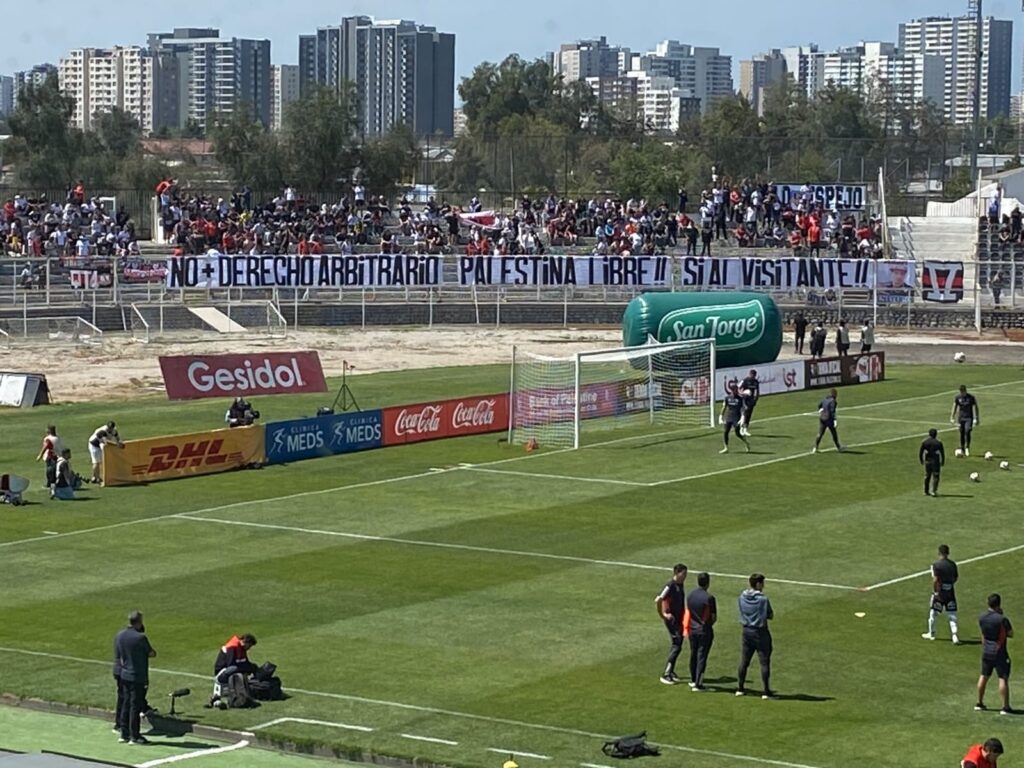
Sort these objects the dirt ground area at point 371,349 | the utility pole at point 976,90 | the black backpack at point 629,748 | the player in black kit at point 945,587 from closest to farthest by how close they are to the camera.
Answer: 1. the black backpack at point 629,748
2. the player in black kit at point 945,587
3. the dirt ground area at point 371,349
4. the utility pole at point 976,90

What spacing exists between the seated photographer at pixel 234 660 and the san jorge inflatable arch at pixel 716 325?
36.6 meters

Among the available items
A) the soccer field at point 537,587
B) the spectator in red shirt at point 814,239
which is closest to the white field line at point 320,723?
the soccer field at point 537,587

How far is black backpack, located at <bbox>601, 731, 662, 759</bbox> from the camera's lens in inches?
865

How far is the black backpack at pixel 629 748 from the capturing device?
21969 mm

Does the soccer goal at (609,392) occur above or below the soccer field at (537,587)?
above

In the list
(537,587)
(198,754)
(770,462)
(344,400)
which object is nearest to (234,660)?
(198,754)

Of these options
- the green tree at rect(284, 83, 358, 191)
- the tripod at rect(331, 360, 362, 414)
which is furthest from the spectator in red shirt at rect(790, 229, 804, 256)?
the tripod at rect(331, 360, 362, 414)

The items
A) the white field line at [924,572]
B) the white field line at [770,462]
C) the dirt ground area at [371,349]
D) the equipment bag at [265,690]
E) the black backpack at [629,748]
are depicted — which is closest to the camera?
the black backpack at [629,748]

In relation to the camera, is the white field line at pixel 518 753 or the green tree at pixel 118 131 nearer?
the white field line at pixel 518 753

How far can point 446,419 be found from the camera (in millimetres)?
49438

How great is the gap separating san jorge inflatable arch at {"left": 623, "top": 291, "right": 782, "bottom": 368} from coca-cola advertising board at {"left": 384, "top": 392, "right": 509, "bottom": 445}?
1072 cm

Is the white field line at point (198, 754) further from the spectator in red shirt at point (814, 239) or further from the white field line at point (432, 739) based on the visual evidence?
the spectator in red shirt at point (814, 239)

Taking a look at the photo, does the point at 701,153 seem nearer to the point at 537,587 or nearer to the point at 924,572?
the point at 924,572

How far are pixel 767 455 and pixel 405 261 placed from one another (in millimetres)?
36057
